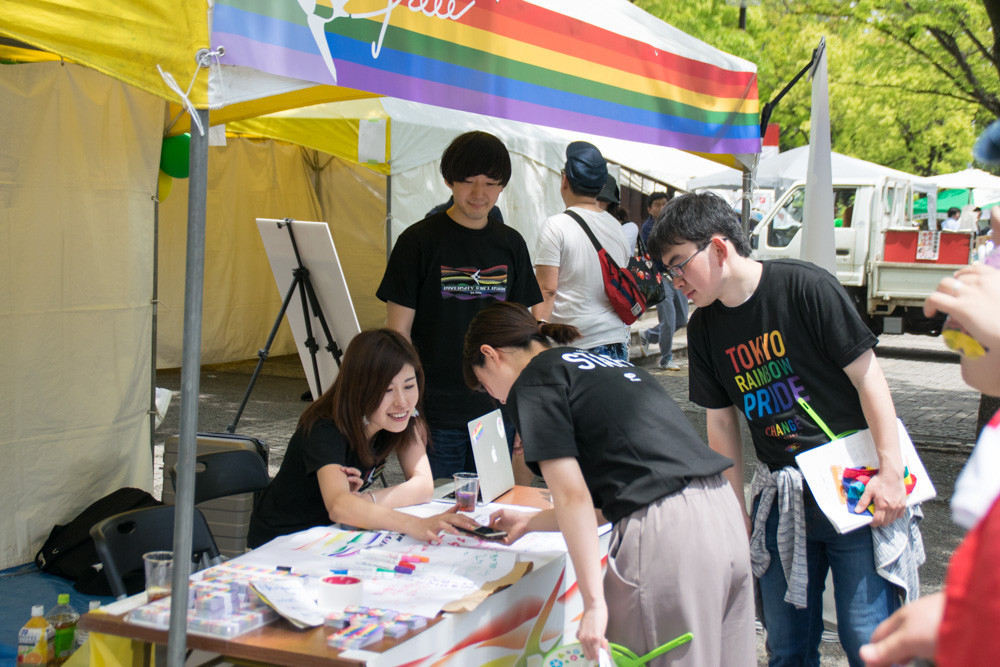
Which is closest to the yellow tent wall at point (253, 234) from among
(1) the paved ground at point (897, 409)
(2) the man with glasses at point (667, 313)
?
(1) the paved ground at point (897, 409)

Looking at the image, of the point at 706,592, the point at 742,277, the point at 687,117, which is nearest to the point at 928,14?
the point at 687,117

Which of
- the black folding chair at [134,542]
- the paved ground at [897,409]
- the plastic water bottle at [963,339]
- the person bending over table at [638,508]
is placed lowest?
the paved ground at [897,409]

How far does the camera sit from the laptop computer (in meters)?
2.95

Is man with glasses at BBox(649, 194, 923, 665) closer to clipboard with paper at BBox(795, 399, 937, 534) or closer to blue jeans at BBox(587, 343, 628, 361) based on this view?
clipboard with paper at BBox(795, 399, 937, 534)

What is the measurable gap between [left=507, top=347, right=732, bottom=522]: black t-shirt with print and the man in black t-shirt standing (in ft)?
4.50

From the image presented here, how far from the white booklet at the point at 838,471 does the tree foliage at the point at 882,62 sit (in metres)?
4.24

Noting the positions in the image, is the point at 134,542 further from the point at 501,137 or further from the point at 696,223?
the point at 501,137

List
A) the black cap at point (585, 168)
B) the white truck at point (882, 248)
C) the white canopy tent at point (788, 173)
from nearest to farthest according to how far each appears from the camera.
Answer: the black cap at point (585, 168)
the white truck at point (882, 248)
the white canopy tent at point (788, 173)

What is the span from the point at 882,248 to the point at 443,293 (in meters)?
9.71

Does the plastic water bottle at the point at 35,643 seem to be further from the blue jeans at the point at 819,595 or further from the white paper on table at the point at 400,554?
the blue jeans at the point at 819,595

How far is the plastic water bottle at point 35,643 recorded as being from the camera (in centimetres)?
267

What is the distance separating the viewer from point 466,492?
281 cm

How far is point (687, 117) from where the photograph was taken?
4.30 m

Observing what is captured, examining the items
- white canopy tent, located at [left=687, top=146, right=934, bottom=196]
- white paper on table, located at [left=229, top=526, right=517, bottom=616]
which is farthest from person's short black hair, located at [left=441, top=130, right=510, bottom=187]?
white canopy tent, located at [left=687, top=146, right=934, bottom=196]
